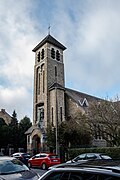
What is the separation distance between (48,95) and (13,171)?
33.2 metres

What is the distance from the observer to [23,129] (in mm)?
51688

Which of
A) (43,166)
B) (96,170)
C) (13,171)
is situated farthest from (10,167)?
(43,166)

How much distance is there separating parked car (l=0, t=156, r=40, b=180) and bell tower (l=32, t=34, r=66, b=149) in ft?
94.6

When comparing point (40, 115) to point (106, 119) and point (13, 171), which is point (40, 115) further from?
point (13, 171)

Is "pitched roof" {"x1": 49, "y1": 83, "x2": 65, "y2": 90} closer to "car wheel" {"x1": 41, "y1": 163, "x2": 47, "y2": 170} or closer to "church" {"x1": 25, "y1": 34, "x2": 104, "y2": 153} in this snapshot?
"church" {"x1": 25, "y1": 34, "x2": 104, "y2": 153}

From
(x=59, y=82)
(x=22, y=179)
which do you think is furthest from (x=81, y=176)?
(x=59, y=82)

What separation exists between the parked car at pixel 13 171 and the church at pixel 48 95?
92.0 ft

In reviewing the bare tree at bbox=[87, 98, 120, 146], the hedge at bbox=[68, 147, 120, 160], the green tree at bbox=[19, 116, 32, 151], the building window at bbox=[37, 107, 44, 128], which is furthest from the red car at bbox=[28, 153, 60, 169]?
the green tree at bbox=[19, 116, 32, 151]

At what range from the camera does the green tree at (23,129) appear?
48.8 meters

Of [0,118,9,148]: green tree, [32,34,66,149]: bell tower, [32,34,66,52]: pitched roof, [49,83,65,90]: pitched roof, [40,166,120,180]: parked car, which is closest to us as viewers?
[40,166,120,180]: parked car

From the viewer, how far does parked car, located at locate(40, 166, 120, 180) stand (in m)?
2.84

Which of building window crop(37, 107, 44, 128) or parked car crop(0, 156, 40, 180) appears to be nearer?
parked car crop(0, 156, 40, 180)

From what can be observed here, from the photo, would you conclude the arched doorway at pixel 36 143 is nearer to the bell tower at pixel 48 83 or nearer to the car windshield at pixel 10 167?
the bell tower at pixel 48 83

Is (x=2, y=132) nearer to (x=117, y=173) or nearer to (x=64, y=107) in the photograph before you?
(x=64, y=107)
